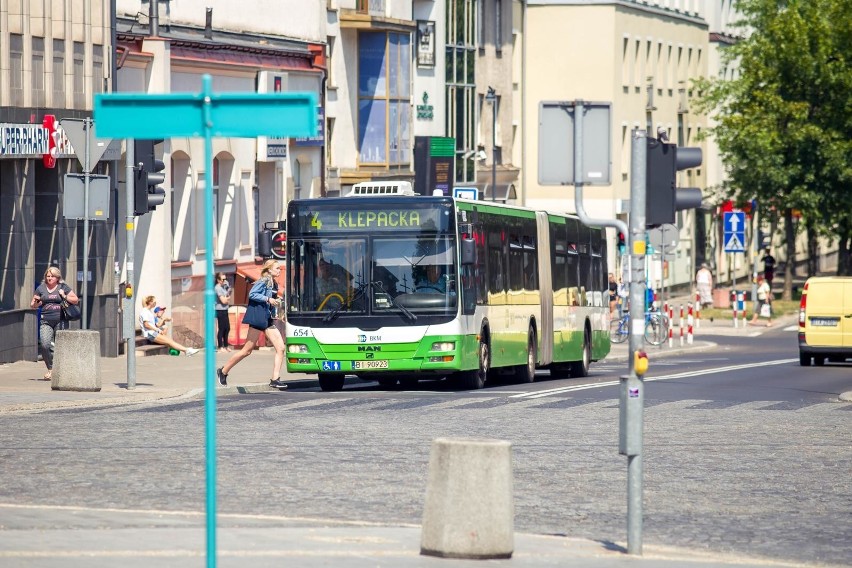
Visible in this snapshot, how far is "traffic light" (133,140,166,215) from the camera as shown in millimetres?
24703

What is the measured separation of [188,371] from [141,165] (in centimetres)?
672

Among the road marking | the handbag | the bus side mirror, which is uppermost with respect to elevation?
the bus side mirror

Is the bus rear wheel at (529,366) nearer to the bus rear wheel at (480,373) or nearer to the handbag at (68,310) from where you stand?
the bus rear wheel at (480,373)

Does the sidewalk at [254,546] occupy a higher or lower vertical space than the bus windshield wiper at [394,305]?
lower

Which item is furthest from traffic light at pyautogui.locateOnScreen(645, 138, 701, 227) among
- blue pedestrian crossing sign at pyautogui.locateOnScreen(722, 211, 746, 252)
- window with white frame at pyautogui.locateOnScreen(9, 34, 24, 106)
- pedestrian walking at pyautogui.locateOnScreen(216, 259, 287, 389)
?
blue pedestrian crossing sign at pyautogui.locateOnScreen(722, 211, 746, 252)

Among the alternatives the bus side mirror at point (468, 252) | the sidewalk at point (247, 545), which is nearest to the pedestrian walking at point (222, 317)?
the bus side mirror at point (468, 252)

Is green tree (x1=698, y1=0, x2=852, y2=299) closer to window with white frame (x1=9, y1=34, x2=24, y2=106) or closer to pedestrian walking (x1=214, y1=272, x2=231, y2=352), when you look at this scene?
pedestrian walking (x1=214, y1=272, x2=231, y2=352)

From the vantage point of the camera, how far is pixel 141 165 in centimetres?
2536

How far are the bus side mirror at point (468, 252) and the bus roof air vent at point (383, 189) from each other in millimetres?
1421

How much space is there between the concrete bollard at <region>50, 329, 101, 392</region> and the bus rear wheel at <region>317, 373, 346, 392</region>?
4638 mm

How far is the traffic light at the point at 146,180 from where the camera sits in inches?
973

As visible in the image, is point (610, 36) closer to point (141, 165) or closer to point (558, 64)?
point (558, 64)

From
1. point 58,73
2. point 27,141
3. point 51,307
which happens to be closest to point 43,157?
point 27,141

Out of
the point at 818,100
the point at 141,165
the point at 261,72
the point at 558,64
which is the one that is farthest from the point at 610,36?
the point at 141,165
